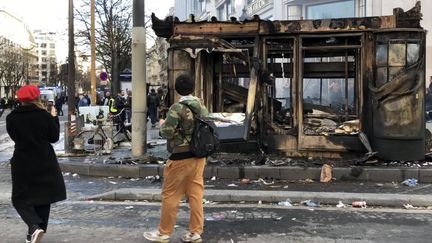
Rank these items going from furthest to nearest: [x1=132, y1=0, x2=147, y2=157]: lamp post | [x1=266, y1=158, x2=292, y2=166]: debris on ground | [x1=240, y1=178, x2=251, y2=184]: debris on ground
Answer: [x1=132, y1=0, x2=147, y2=157]: lamp post → [x1=266, y1=158, x2=292, y2=166]: debris on ground → [x1=240, y1=178, x2=251, y2=184]: debris on ground

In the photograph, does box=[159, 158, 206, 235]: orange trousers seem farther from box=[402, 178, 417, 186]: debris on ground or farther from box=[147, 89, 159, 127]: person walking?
box=[147, 89, 159, 127]: person walking

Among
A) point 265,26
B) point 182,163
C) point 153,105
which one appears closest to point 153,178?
point 265,26

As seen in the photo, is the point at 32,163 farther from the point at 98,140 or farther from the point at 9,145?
the point at 9,145

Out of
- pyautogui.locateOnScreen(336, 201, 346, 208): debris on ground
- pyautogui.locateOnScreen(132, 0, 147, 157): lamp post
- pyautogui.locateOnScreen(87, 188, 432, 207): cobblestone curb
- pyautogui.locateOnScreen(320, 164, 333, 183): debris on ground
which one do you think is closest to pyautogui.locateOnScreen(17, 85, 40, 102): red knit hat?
pyautogui.locateOnScreen(87, 188, 432, 207): cobblestone curb

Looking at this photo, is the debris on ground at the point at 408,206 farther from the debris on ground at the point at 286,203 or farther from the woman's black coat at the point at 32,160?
the woman's black coat at the point at 32,160

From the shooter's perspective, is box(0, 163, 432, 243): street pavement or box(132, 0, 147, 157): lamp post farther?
box(132, 0, 147, 157): lamp post

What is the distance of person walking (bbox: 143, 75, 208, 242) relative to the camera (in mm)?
5473

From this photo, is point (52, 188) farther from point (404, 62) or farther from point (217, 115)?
point (404, 62)

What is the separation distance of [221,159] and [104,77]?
69.4 feet

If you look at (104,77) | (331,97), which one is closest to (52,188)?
(331,97)

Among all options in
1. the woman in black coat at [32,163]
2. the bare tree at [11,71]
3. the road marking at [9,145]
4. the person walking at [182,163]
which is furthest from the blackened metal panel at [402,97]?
the bare tree at [11,71]

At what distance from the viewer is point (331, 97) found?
13234 millimetres

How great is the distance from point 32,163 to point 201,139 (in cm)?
163

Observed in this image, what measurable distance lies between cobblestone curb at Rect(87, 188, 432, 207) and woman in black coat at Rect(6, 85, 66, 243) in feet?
9.62
